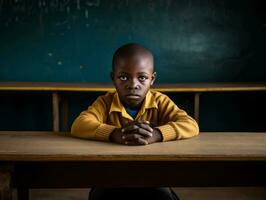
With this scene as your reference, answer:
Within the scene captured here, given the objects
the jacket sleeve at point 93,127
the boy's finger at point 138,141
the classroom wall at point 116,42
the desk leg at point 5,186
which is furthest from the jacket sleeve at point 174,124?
the classroom wall at point 116,42

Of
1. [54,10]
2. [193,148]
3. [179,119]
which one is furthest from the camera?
[54,10]

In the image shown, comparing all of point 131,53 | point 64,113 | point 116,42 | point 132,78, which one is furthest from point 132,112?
point 116,42

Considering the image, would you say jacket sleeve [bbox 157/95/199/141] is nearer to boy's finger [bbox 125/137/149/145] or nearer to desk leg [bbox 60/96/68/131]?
boy's finger [bbox 125/137/149/145]

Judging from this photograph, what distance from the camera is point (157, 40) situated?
4379mm

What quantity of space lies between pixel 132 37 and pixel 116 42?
17 centimetres

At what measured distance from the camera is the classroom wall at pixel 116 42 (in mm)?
4316

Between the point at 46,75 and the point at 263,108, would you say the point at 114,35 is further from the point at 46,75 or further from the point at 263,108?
the point at 263,108

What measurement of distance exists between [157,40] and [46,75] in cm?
116

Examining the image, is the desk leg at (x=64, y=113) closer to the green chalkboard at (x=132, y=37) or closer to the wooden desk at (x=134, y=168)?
the green chalkboard at (x=132, y=37)

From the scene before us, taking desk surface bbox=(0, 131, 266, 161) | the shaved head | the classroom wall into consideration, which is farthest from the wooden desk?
the classroom wall

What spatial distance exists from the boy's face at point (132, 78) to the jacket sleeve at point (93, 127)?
0.49 ft

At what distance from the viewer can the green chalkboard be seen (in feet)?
14.1

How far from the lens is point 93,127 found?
6.15 ft

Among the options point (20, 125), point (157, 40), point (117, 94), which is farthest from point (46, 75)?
point (117, 94)
